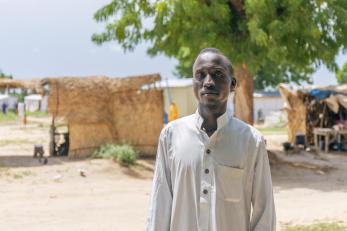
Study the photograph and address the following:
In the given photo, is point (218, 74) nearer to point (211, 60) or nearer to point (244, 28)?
point (211, 60)

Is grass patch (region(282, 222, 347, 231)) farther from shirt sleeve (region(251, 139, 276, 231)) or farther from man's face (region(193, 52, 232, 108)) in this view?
man's face (region(193, 52, 232, 108))

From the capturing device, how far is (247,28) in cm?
1083

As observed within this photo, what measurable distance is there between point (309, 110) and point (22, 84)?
9507mm

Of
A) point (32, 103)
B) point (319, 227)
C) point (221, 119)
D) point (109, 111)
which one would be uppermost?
point (221, 119)

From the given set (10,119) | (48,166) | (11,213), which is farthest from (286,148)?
(10,119)

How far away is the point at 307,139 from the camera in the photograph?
54.6 ft

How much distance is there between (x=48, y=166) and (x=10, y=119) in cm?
2301

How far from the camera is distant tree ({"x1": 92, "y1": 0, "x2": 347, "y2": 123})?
10.1 metres

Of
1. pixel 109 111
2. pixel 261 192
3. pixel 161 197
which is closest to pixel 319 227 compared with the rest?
pixel 261 192

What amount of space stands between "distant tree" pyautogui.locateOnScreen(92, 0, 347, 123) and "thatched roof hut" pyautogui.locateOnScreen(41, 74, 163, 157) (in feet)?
3.55

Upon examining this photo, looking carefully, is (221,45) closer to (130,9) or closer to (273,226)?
(130,9)

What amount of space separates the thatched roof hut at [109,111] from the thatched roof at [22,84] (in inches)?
10.6

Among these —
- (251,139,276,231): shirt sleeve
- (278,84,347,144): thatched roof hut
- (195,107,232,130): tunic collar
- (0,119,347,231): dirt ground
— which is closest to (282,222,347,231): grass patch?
(0,119,347,231): dirt ground

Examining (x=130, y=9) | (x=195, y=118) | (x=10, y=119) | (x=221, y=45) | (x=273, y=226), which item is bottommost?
(x=10, y=119)
